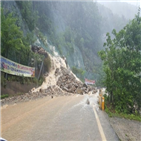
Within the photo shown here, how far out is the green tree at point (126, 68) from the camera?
33.7 ft

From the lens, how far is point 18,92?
19.1m

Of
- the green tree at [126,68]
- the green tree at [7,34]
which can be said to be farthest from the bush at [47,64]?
the green tree at [126,68]

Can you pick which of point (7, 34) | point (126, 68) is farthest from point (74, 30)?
point (126, 68)

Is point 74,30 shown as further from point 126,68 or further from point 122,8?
point 122,8

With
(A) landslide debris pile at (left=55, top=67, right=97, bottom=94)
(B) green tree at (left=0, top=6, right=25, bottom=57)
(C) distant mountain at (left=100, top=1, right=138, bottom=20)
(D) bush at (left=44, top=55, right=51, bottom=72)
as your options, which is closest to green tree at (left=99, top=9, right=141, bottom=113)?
(B) green tree at (left=0, top=6, right=25, bottom=57)

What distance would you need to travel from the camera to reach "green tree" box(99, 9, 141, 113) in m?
10.3

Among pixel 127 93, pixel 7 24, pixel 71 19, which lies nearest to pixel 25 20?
pixel 7 24

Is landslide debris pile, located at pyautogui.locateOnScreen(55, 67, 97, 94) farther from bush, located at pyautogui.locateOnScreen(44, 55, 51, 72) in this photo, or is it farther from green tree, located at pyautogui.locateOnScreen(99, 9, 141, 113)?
green tree, located at pyautogui.locateOnScreen(99, 9, 141, 113)

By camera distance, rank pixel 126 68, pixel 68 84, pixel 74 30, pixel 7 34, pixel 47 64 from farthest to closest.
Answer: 1. pixel 74 30
2. pixel 47 64
3. pixel 68 84
4. pixel 7 34
5. pixel 126 68

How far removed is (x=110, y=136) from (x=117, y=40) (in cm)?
837

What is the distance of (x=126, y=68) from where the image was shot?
35.7 feet

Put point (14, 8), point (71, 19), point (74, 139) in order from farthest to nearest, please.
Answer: point (71, 19) → point (14, 8) → point (74, 139)

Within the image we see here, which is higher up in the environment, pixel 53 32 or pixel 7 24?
pixel 53 32

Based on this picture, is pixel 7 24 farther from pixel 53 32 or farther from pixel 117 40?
pixel 53 32
